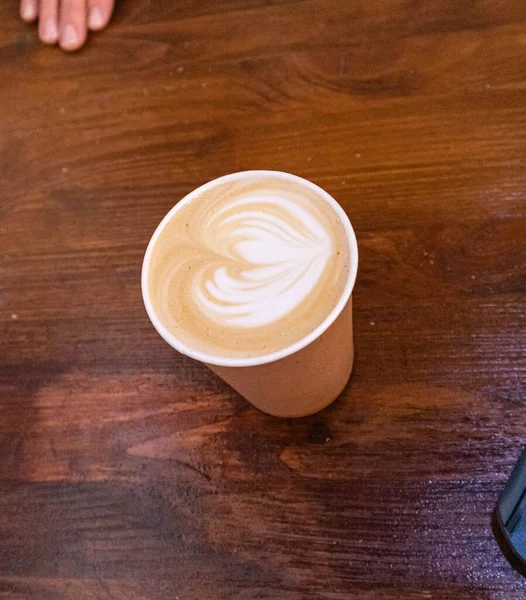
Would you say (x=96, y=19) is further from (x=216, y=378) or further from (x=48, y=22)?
(x=216, y=378)

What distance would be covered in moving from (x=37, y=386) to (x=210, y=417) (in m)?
0.26

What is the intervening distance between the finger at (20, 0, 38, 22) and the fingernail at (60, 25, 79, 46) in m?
0.10

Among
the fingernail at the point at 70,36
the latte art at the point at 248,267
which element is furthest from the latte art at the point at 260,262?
the fingernail at the point at 70,36

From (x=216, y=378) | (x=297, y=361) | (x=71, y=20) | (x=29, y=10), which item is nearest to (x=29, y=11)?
(x=29, y=10)

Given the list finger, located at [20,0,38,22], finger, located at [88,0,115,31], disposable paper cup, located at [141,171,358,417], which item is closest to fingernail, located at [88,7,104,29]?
finger, located at [88,0,115,31]

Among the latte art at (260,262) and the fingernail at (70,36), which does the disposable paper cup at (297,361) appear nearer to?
the latte art at (260,262)

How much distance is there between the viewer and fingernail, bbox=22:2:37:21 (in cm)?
112

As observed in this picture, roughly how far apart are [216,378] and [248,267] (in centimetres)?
22

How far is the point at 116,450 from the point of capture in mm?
791

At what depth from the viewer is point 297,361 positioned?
1.97 ft

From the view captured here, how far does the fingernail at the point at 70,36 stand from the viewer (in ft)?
3.49

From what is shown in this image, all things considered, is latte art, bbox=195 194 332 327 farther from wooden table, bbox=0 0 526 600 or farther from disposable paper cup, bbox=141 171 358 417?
wooden table, bbox=0 0 526 600

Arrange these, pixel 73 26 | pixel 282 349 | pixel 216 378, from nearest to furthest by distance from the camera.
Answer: pixel 282 349
pixel 216 378
pixel 73 26

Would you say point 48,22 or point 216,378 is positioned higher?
point 48,22
